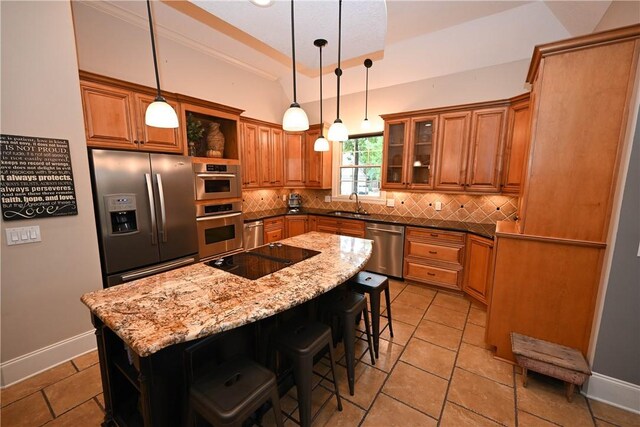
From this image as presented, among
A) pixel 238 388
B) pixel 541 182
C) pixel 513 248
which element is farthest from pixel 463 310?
pixel 238 388

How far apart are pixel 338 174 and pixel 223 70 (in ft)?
8.22

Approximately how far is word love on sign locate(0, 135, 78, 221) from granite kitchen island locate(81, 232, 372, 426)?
1.16 metres

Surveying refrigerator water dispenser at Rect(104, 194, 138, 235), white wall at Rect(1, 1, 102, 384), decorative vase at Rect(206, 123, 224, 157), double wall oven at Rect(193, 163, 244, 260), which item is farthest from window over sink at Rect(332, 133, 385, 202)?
white wall at Rect(1, 1, 102, 384)

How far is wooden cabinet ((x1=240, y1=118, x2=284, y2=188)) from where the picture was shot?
4.09 m

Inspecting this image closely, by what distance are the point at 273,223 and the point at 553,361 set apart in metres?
3.66

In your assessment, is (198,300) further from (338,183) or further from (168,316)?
(338,183)

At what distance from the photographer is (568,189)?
1.83 metres

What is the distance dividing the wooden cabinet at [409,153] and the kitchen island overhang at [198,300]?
2231mm

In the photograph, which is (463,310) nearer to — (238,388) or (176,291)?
(238,388)

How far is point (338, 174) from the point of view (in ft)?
15.6

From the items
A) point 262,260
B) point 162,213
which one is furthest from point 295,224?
point 262,260

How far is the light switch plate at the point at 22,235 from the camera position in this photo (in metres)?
1.88

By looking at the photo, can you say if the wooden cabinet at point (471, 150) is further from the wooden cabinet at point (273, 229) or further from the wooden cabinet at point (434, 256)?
the wooden cabinet at point (273, 229)

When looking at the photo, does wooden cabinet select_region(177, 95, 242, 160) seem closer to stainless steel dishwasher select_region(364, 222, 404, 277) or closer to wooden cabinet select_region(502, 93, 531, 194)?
stainless steel dishwasher select_region(364, 222, 404, 277)
